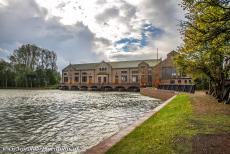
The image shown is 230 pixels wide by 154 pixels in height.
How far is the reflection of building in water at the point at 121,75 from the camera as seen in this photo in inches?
3236

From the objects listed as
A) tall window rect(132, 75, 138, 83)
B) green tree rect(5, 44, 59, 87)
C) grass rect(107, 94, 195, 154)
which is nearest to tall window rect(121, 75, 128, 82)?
tall window rect(132, 75, 138, 83)

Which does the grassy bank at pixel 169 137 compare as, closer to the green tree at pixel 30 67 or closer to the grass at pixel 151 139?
the grass at pixel 151 139

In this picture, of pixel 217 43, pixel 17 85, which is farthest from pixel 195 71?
pixel 17 85

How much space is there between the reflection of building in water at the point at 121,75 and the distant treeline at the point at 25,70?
981 centimetres

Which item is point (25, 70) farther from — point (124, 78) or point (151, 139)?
point (151, 139)

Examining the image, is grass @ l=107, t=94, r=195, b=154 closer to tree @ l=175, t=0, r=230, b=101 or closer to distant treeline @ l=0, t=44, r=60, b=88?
tree @ l=175, t=0, r=230, b=101

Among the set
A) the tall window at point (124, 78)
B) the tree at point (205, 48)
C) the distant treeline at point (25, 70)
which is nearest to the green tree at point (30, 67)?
the distant treeline at point (25, 70)

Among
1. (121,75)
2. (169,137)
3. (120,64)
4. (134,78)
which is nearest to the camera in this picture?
(169,137)

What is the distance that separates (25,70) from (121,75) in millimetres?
38410

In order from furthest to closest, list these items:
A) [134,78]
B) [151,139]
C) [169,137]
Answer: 1. [134,78]
2. [169,137]
3. [151,139]

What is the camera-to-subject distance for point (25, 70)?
99.2 m

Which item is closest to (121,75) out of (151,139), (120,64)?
(120,64)

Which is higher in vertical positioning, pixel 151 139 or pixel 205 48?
pixel 205 48

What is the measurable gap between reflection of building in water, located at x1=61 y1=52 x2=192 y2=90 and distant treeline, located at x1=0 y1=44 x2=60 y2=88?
9.81m
